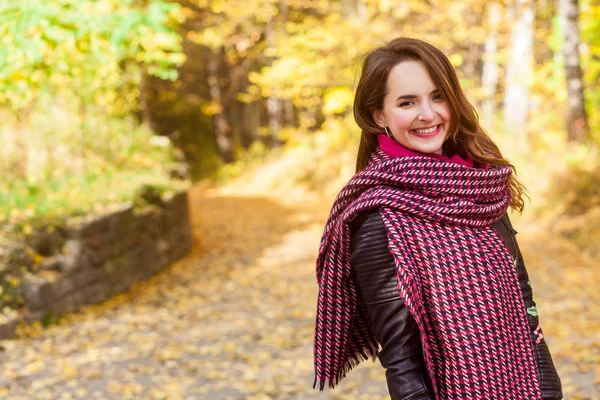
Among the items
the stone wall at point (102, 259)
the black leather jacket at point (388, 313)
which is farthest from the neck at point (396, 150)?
the stone wall at point (102, 259)

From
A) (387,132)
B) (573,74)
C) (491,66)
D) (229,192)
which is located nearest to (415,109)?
(387,132)

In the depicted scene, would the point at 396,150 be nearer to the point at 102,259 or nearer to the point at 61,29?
the point at 61,29

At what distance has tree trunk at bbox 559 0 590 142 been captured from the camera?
11.7 metres

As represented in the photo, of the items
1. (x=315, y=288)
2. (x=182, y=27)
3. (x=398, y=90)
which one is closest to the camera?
(x=398, y=90)

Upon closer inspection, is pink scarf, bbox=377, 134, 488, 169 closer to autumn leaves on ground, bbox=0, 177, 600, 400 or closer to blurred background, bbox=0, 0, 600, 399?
blurred background, bbox=0, 0, 600, 399

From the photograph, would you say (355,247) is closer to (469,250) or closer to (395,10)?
(469,250)

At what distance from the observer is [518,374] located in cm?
193

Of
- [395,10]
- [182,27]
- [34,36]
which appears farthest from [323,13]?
[34,36]

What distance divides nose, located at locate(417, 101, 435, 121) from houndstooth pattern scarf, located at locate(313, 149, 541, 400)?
106 millimetres

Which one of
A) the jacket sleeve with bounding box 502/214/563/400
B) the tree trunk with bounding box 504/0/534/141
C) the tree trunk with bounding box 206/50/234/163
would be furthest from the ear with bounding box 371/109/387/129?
the tree trunk with bounding box 206/50/234/163

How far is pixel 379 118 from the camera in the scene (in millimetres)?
1994

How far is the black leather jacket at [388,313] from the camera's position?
70.6 inches

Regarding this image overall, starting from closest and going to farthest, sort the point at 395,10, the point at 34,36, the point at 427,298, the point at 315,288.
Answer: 1. the point at 427,298
2. the point at 34,36
3. the point at 315,288
4. the point at 395,10

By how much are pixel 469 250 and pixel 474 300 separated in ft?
0.42
